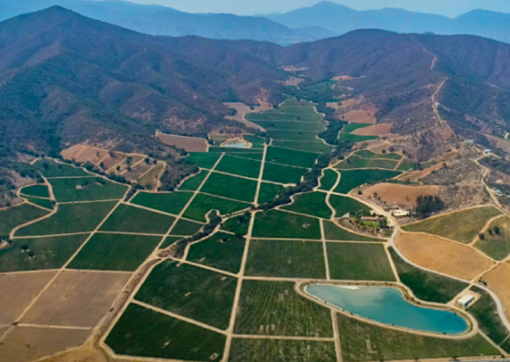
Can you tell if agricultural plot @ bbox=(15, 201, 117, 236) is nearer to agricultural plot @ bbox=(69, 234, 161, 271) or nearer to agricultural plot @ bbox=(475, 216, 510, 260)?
agricultural plot @ bbox=(69, 234, 161, 271)

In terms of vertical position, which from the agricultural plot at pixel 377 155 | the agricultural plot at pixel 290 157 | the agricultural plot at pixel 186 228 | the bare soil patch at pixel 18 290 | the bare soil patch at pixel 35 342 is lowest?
the agricultural plot at pixel 290 157

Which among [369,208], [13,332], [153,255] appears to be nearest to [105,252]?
[153,255]

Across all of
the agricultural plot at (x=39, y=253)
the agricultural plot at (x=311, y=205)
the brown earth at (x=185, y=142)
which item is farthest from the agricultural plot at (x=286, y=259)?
the brown earth at (x=185, y=142)

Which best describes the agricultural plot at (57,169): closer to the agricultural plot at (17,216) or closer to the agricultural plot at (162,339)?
the agricultural plot at (17,216)

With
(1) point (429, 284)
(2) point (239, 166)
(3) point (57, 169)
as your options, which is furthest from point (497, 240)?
(3) point (57, 169)

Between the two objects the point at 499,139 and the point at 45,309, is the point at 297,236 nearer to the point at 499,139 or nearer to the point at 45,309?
the point at 45,309
